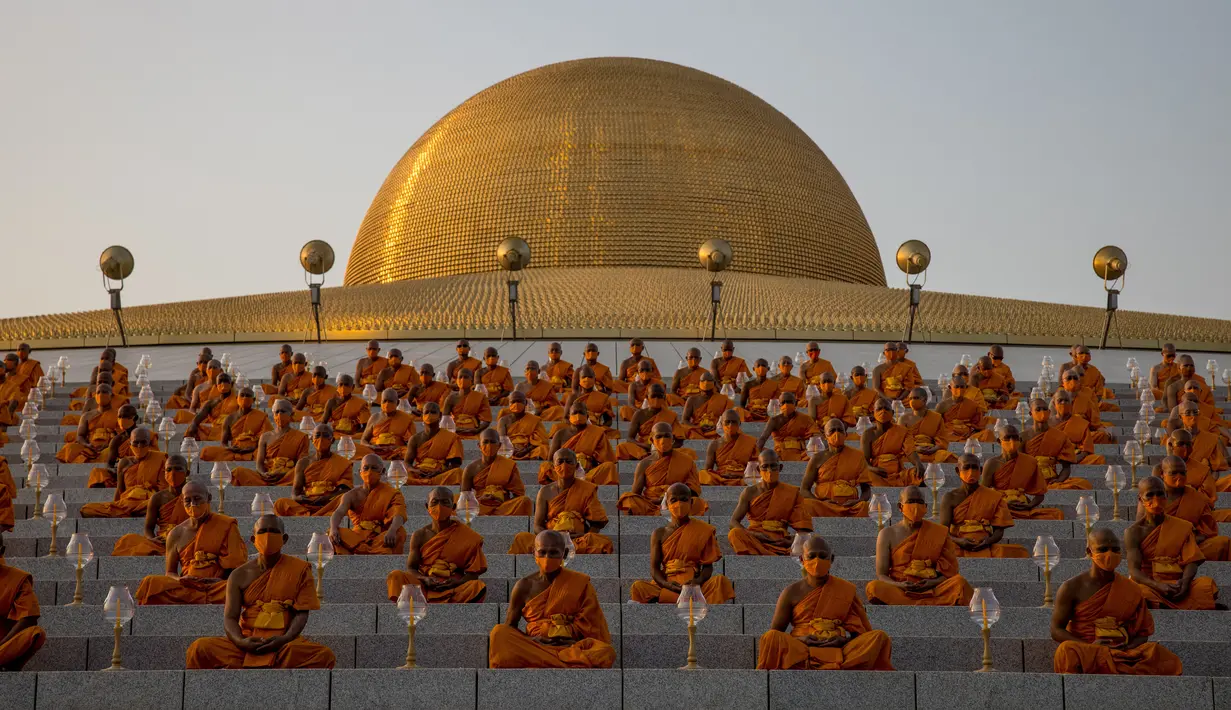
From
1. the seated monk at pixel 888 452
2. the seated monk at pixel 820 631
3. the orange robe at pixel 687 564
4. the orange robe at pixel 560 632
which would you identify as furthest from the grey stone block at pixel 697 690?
the seated monk at pixel 888 452

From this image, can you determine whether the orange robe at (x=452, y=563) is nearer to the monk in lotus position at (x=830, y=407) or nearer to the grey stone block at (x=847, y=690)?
the grey stone block at (x=847, y=690)

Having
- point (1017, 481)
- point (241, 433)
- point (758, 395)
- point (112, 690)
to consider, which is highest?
point (758, 395)

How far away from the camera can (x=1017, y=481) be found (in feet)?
30.1

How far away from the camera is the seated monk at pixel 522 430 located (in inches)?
438

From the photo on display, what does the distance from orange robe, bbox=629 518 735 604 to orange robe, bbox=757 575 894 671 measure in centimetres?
88

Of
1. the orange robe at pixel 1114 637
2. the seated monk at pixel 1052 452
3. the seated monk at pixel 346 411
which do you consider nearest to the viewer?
the orange robe at pixel 1114 637

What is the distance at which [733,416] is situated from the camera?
10.1 meters

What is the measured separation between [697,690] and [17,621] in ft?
9.90

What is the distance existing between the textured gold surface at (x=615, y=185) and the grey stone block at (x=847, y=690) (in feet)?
70.5

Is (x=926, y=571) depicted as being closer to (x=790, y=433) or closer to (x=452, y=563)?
(x=452, y=563)

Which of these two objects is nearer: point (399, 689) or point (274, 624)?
point (399, 689)

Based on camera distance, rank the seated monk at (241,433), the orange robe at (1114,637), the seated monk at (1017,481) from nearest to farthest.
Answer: the orange robe at (1114,637) < the seated monk at (1017,481) < the seated monk at (241,433)

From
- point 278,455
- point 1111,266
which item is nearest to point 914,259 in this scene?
point 1111,266

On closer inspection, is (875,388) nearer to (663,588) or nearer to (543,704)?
(663,588)
